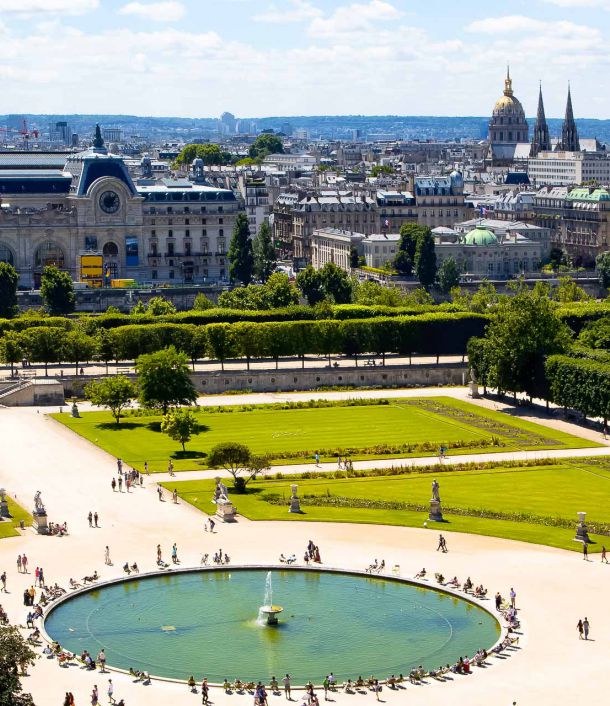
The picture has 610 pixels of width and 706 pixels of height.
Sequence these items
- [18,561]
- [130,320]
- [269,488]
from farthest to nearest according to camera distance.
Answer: [130,320]
[269,488]
[18,561]

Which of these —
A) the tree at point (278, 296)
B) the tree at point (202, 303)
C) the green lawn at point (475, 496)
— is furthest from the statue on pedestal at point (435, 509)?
the tree at point (202, 303)

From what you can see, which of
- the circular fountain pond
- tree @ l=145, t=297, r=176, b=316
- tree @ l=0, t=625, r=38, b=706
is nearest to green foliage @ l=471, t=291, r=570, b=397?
tree @ l=145, t=297, r=176, b=316

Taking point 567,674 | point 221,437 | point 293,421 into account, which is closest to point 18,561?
point 567,674

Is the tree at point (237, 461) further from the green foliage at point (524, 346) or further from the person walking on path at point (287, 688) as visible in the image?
the green foliage at point (524, 346)

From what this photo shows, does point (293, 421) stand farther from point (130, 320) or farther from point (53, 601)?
point (53, 601)

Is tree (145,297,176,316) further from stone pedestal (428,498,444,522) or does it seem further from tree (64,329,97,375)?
stone pedestal (428,498,444,522)

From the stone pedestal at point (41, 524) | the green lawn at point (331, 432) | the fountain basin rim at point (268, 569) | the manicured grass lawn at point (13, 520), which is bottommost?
the green lawn at point (331, 432)

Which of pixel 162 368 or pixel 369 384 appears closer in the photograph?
pixel 162 368

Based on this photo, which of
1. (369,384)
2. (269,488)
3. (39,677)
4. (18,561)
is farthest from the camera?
(369,384)
